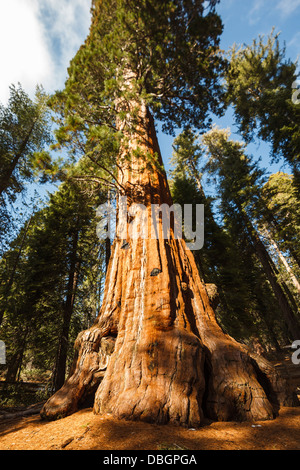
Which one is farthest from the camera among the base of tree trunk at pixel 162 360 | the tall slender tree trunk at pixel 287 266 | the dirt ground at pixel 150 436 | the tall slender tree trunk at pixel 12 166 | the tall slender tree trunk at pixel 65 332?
the tall slender tree trunk at pixel 287 266

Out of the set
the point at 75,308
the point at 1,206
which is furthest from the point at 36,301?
the point at 1,206

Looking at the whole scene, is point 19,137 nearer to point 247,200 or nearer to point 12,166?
point 12,166

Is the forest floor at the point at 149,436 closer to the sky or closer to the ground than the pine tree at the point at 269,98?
closer to the ground

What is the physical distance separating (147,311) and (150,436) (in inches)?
59.8

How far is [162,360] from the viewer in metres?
2.71

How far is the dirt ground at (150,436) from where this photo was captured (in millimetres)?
1810

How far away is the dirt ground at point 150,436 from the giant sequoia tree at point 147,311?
18cm

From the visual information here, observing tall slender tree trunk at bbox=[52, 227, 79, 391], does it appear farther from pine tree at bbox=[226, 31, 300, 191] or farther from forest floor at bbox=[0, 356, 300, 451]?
pine tree at bbox=[226, 31, 300, 191]

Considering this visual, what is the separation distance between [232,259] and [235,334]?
4247 millimetres

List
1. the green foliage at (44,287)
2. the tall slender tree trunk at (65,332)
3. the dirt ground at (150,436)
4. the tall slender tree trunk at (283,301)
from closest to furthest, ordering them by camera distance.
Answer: the dirt ground at (150,436) < the tall slender tree trunk at (65,332) < the green foliage at (44,287) < the tall slender tree trunk at (283,301)

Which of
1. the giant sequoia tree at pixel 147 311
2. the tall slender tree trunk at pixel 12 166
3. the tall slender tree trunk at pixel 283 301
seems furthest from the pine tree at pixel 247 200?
the tall slender tree trunk at pixel 12 166

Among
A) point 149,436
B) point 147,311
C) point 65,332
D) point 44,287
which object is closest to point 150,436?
point 149,436

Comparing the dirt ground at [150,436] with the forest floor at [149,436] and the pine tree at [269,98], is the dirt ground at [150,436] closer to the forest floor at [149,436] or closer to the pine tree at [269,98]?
the forest floor at [149,436]

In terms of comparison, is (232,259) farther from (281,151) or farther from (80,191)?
(80,191)
